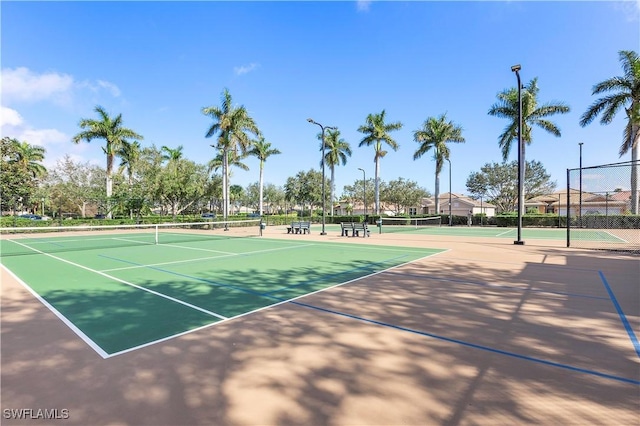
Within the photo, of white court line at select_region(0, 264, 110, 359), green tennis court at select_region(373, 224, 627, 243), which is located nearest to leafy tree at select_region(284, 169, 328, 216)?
green tennis court at select_region(373, 224, 627, 243)

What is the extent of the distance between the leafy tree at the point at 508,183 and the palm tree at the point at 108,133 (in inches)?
2469

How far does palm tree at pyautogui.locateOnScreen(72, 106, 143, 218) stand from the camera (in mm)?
31891

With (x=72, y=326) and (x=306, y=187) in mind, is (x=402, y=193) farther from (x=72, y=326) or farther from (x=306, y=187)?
(x=72, y=326)

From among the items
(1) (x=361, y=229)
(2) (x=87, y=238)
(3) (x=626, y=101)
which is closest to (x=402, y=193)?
(3) (x=626, y=101)

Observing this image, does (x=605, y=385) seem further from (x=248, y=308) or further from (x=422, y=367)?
(x=248, y=308)

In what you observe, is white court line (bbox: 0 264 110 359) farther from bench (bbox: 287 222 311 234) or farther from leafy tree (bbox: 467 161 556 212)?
leafy tree (bbox: 467 161 556 212)

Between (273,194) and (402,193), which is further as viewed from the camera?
(273,194)

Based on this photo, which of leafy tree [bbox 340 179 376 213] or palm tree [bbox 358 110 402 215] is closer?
palm tree [bbox 358 110 402 215]

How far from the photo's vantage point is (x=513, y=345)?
3.94 metres

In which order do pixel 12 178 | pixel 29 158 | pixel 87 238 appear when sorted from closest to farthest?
pixel 87 238 < pixel 12 178 < pixel 29 158

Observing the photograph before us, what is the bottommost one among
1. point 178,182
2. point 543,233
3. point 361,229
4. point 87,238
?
point 87,238

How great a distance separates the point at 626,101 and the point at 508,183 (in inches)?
1518

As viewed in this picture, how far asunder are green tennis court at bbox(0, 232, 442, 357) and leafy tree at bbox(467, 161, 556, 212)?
2359 inches

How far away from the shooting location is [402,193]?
241 ft
